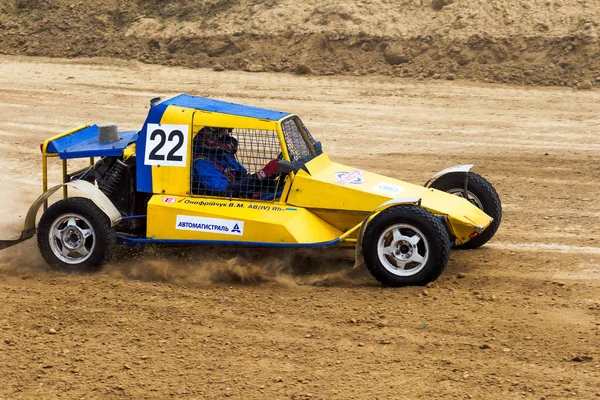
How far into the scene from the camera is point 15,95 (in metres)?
21.0

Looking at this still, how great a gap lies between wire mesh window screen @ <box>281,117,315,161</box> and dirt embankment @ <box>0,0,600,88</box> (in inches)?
474

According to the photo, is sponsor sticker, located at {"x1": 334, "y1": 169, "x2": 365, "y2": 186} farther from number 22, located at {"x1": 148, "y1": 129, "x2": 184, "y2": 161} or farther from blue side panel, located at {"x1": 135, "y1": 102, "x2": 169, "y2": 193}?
blue side panel, located at {"x1": 135, "y1": 102, "x2": 169, "y2": 193}

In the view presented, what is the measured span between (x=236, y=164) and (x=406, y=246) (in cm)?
194

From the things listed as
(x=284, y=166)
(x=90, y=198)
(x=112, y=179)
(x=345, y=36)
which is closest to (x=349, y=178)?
(x=284, y=166)

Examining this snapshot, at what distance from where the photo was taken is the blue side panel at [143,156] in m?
9.30

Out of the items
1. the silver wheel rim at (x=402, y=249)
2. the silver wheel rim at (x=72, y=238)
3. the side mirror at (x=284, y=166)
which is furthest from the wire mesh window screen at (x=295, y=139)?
the silver wheel rim at (x=72, y=238)

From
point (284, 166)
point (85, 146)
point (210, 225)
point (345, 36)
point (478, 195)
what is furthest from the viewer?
point (345, 36)

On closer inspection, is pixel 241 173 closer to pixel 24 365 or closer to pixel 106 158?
pixel 106 158

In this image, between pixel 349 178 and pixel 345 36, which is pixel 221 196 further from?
pixel 345 36

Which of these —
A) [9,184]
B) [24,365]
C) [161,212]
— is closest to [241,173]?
[161,212]

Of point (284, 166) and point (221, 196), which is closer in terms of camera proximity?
point (284, 166)

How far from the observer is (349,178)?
9.41m

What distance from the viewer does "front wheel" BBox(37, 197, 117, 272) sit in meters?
9.12

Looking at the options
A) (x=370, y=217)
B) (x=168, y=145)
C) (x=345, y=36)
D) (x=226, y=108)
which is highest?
(x=345, y=36)
